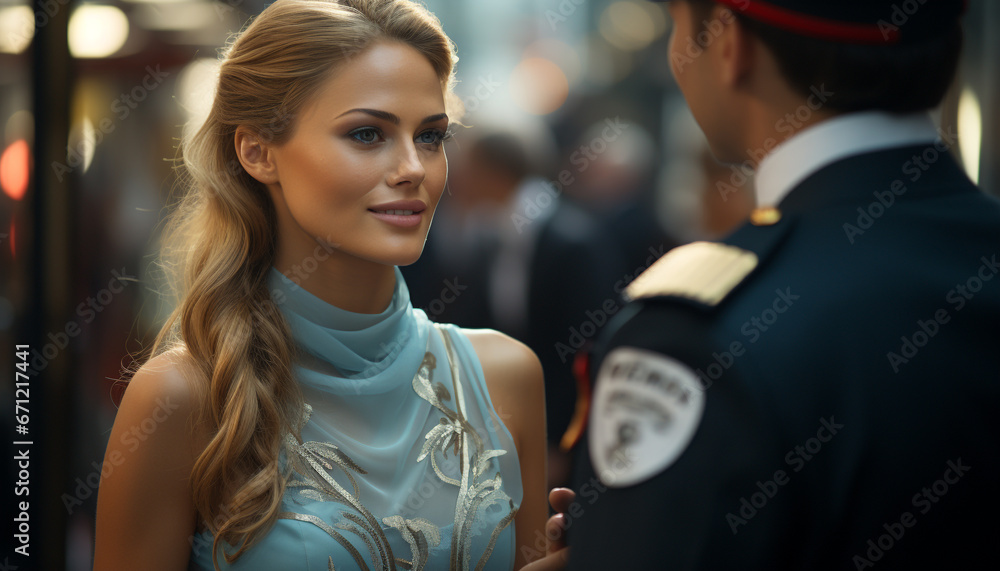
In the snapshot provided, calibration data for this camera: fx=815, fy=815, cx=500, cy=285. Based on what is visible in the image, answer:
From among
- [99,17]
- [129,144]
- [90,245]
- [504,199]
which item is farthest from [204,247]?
[504,199]

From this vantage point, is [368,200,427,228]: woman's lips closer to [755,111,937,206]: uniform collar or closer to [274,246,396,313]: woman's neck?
[274,246,396,313]: woman's neck

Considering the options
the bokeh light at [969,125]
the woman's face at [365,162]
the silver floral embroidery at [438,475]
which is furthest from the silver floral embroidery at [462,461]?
the bokeh light at [969,125]

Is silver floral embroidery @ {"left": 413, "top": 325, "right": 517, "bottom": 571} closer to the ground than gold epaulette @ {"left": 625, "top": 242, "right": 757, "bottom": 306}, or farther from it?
closer to the ground

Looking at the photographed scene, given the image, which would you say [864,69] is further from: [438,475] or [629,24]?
[629,24]

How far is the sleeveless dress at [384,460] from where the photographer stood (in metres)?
1.51

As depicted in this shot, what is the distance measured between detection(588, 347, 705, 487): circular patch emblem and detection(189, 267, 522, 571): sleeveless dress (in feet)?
2.74

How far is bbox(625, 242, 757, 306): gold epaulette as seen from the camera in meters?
0.81

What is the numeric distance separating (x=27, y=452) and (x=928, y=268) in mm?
2198

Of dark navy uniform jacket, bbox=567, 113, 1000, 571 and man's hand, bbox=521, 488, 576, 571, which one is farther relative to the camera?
man's hand, bbox=521, 488, 576, 571

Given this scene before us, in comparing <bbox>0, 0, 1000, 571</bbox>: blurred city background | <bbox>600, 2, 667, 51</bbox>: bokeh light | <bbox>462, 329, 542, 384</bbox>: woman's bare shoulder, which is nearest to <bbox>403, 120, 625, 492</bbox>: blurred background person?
<bbox>0, 0, 1000, 571</bbox>: blurred city background

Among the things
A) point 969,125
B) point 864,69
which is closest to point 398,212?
point 864,69

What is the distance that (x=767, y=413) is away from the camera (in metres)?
0.76

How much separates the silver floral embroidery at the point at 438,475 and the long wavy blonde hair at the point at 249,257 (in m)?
0.05

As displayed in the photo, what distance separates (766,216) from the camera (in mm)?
906
